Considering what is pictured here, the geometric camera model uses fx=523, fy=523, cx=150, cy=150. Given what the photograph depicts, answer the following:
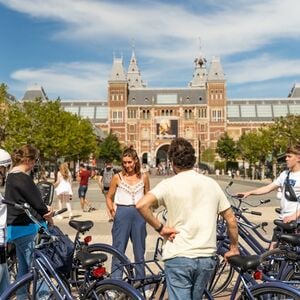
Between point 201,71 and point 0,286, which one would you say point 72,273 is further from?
point 201,71

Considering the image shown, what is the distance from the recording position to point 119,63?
124m

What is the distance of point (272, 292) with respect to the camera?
3.75 meters

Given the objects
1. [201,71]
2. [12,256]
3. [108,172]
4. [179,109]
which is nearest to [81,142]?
[108,172]

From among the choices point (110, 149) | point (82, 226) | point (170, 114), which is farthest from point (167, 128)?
point (82, 226)

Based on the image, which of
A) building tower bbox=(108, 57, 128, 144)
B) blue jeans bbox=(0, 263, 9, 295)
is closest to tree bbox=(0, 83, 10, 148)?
blue jeans bbox=(0, 263, 9, 295)

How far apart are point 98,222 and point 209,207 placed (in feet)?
35.0

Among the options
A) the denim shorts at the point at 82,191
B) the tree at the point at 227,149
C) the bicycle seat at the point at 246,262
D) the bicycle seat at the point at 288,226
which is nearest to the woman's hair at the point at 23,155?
the bicycle seat at the point at 246,262

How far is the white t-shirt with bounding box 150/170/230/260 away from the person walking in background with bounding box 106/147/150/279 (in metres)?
2.41

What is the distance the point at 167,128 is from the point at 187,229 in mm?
113942

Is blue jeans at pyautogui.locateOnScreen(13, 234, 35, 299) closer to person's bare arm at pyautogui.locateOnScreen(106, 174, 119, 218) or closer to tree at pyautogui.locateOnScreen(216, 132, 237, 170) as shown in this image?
person's bare arm at pyautogui.locateOnScreen(106, 174, 119, 218)

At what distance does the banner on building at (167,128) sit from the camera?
4599 inches

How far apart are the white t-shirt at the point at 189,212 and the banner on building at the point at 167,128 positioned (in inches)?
4443

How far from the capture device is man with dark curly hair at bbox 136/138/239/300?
11.8ft

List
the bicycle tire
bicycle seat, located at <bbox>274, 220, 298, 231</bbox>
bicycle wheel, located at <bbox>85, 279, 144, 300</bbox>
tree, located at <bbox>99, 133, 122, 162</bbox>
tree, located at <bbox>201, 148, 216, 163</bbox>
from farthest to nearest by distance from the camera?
tree, located at <bbox>201, 148, 216, 163</bbox>
tree, located at <bbox>99, 133, 122, 162</bbox>
bicycle seat, located at <bbox>274, 220, 298, 231</bbox>
bicycle wheel, located at <bbox>85, 279, 144, 300</bbox>
the bicycle tire
